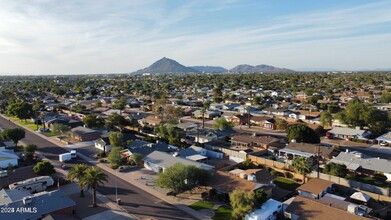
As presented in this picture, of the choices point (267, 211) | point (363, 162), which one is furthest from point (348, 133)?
point (267, 211)

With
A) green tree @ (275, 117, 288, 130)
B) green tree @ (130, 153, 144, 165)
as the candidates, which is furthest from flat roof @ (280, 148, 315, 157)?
A: green tree @ (130, 153, 144, 165)

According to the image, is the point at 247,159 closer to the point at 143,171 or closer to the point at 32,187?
the point at 143,171

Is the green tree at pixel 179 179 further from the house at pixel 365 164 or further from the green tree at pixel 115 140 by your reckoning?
the house at pixel 365 164

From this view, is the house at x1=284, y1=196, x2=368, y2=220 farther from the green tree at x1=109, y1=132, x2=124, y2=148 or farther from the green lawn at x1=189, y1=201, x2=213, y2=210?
the green tree at x1=109, y1=132, x2=124, y2=148

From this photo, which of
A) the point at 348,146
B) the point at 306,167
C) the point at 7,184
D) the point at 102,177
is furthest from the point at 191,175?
the point at 348,146

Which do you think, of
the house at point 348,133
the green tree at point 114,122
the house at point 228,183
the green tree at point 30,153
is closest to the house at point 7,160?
the green tree at point 30,153

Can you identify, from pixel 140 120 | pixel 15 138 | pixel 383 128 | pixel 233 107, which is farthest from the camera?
pixel 233 107

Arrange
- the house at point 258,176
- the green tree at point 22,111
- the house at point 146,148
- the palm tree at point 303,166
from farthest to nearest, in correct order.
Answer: the green tree at point 22,111 < the house at point 146,148 < the palm tree at point 303,166 < the house at point 258,176

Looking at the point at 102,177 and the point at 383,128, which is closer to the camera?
the point at 102,177
